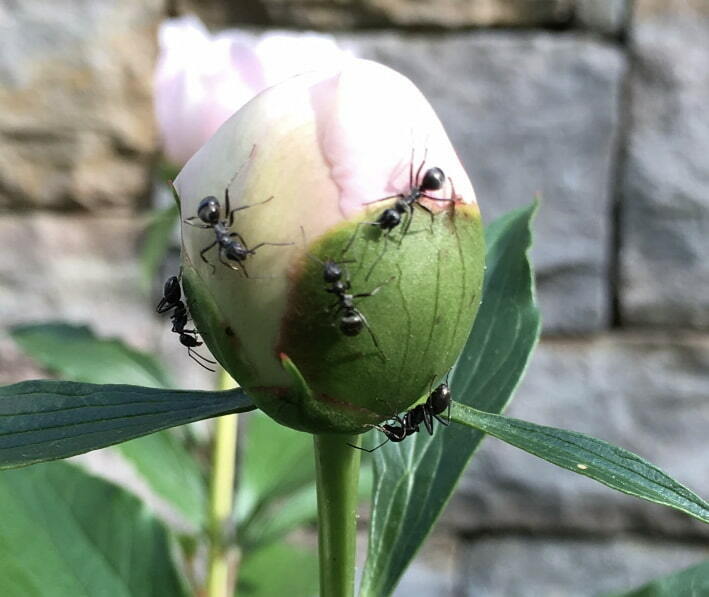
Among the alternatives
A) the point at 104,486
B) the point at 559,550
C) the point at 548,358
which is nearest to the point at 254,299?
the point at 104,486

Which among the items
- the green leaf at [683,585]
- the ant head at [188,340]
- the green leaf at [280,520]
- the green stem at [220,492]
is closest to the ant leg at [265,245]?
the ant head at [188,340]

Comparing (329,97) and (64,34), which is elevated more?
(64,34)

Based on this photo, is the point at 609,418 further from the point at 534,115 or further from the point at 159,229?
the point at 159,229

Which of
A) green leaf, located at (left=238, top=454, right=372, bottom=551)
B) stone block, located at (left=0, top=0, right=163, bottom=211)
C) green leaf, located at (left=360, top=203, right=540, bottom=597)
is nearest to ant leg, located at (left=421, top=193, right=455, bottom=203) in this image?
green leaf, located at (left=360, top=203, right=540, bottom=597)

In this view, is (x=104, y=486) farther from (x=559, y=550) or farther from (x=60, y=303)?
(x=559, y=550)

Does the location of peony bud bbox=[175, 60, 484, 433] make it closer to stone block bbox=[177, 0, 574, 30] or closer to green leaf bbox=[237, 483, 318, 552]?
green leaf bbox=[237, 483, 318, 552]

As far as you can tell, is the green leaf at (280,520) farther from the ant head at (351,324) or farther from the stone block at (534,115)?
the stone block at (534,115)
